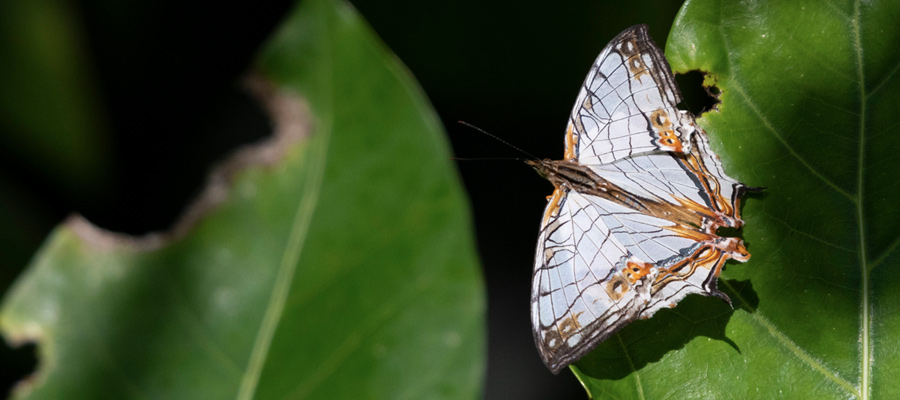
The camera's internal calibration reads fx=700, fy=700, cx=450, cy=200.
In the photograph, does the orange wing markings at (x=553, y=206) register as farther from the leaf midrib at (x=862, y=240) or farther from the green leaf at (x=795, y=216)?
the leaf midrib at (x=862, y=240)

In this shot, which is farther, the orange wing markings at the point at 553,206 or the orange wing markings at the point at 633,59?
the orange wing markings at the point at 553,206

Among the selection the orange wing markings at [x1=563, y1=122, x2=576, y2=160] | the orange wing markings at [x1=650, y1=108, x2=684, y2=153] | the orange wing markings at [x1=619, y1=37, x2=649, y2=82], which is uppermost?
the orange wing markings at [x1=619, y1=37, x2=649, y2=82]

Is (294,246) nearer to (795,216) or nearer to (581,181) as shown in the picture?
(581,181)

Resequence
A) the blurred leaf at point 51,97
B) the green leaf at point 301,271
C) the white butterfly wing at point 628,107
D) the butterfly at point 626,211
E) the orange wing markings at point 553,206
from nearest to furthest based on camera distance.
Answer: the green leaf at point 301,271, the butterfly at point 626,211, the white butterfly wing at point 628,107, the orange wing markings at point 553,206, the blurred leaf at point 51,97

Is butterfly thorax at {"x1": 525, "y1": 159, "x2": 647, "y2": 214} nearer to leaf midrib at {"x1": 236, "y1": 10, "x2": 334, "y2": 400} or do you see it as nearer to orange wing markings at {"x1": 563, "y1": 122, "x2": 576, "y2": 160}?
orange wing markings at {"x1": 563, "y1": 122, "x2": 576, "y2": 160}

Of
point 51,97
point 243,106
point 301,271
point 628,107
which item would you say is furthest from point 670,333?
point 51,97

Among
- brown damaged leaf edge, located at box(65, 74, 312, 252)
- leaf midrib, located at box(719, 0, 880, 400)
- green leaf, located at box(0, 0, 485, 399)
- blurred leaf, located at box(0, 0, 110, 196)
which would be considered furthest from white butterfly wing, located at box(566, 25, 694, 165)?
blurred leaf, located at box(0, 0, 110, 196)

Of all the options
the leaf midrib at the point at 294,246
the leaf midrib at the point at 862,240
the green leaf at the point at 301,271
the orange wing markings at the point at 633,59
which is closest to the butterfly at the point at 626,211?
the orange wing markings at the point at 633,59
